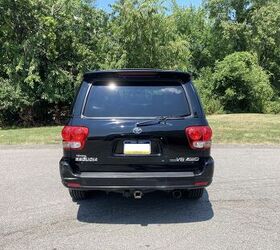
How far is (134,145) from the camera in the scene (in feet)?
17.4

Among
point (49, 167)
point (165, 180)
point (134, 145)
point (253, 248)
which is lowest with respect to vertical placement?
point (49, 167)

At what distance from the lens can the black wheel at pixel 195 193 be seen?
6.32m

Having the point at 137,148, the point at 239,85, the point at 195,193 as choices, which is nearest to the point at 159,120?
the point at 137,148

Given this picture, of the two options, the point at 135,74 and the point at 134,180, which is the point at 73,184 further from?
the point at 135,74

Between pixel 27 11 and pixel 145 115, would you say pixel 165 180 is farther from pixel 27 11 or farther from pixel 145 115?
pixel 27 11

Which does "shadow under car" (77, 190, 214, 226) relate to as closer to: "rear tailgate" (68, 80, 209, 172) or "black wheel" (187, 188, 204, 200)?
"black wheel" (187, 188, 204, 200)

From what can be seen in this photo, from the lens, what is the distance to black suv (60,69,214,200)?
17.3 ft

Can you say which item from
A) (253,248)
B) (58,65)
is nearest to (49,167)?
(253,248)

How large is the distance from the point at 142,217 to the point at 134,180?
73 cm

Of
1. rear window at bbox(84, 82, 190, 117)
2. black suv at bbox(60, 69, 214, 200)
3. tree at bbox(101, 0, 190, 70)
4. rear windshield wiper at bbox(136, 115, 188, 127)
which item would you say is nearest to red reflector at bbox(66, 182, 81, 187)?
black suv at bbox(60, 69, 214, 200)

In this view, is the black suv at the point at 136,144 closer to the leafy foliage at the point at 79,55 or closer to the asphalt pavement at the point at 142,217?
the asphalt pavement at the point at 142,217

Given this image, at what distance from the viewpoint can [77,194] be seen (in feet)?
20.9

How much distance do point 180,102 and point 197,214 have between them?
1497 mm

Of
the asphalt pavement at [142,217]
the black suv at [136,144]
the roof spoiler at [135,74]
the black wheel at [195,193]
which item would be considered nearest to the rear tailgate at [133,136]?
the black suv at [136,144]
